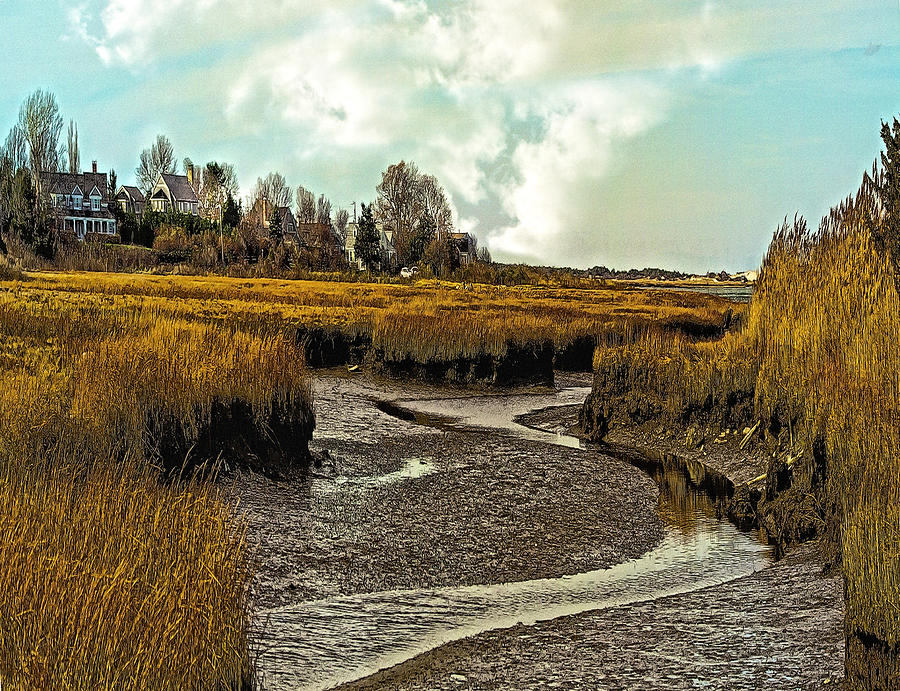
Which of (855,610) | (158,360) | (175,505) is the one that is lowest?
(855,610)

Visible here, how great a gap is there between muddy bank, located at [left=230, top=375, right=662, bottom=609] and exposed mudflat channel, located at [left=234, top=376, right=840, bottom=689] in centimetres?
2

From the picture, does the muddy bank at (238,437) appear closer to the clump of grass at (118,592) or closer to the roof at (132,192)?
the clump of grass at (118,592)

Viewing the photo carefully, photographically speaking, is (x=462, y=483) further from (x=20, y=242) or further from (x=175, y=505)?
(x=20, y=242)

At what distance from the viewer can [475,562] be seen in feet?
26.1

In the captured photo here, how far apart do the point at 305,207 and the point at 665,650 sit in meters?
92.4

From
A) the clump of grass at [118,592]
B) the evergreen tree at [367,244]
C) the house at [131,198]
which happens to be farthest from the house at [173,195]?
the clump of grass at [118,592]

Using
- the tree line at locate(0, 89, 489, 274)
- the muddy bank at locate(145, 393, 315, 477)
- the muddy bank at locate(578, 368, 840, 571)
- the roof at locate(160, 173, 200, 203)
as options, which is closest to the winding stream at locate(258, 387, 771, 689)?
the muddy bank at locate(578, 368, 840, 571)

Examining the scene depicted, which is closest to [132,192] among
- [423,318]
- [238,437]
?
[423,318]

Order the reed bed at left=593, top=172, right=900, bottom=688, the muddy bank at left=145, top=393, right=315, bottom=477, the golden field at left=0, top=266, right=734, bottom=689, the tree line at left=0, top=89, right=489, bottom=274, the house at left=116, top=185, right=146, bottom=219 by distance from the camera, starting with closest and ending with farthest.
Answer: the golden field at left=0, top=266, right=734, bottom=689
the reed bed at left=593, top=172, right=900, bottom=688
the muddy bank at left=145, top=393, right=315, bottom=477
the tree line at left=0, top=89, right=489, bottom=274
the house at left=116, top=185, right=146, bottom=219

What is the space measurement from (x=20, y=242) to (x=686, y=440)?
54.1 metres

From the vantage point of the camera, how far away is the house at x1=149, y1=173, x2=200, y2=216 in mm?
95188

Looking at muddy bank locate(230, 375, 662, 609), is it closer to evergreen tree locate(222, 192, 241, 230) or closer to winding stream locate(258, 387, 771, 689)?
winding stream locate(258, 387, 771, 689)

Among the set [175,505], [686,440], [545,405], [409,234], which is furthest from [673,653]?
[409,234]

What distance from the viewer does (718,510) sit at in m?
10.3
